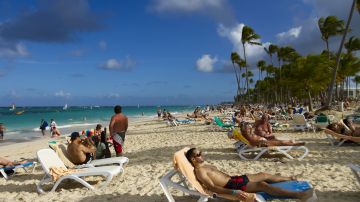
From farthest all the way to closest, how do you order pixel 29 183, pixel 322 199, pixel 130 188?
pixel 29 183 → pixel 130 188 → pixel 322 199

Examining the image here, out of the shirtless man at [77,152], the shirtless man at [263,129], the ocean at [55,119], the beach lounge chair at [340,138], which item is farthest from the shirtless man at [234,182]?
the ocean at [55,119]

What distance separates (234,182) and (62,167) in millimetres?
3348

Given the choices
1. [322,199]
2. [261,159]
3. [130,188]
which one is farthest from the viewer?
[261,159]

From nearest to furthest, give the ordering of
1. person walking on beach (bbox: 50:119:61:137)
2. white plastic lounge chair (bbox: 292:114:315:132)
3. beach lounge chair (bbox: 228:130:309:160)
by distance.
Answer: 1. beach lounge chair (bbox: 228:130:309:160)
2. white plastic lounge chair (bbox: 292:114:315:132)
3. person walking on beach (bbox: 50:119:61:137)

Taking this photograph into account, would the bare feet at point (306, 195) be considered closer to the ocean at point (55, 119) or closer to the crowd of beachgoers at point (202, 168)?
the crowd of beachgoers at point (202, 168)

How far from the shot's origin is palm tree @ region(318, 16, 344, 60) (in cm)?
3764

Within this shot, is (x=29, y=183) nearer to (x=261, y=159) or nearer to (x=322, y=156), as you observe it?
(x=261, y=159)

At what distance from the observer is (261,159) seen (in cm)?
809

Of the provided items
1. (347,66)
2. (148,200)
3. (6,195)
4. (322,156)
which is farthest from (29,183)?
(347,66)

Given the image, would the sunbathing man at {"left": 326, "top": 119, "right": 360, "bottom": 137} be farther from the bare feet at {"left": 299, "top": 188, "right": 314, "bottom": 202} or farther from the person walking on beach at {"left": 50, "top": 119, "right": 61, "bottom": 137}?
the person walking on beach at {"left": 50, "top": 119, "right": 61, "bottom": 137}

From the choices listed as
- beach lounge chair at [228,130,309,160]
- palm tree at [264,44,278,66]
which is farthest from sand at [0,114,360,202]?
palm tree at [264,44,278,66]

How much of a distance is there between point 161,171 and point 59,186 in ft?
6.70

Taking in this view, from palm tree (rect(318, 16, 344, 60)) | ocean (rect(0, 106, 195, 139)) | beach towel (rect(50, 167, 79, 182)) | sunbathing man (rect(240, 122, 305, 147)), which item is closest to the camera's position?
beach towel (rect(50, 167, 79, 182))

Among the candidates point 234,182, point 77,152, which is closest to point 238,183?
point 234,182
